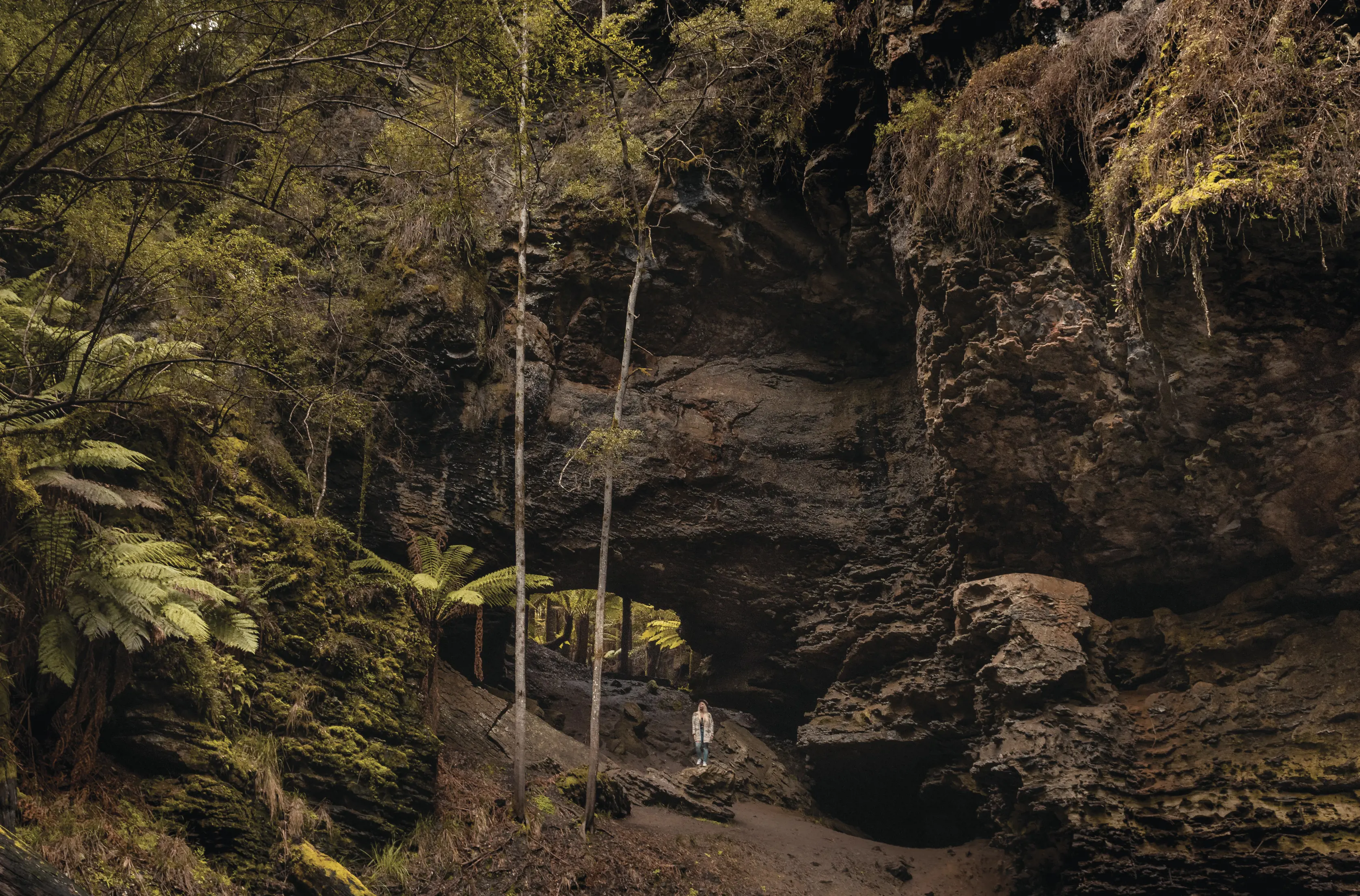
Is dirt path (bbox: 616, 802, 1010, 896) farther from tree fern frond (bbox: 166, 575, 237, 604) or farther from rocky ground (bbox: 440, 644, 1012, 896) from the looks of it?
tree fern frond (bbox: 166, 575, 237, 604)

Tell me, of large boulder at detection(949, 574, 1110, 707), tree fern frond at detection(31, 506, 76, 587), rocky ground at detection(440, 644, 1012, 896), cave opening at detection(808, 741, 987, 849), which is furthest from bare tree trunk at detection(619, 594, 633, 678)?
tree fern frond at detection(31, 506, 76, 587)

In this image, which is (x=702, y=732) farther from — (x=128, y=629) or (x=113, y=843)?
(x=128, y=629)

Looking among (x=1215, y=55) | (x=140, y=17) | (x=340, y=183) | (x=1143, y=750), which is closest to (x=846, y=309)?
(x=1215, y=55)

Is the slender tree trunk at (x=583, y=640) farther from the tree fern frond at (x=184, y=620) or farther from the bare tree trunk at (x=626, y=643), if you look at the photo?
the tree fern frond at (x=184, y=620)

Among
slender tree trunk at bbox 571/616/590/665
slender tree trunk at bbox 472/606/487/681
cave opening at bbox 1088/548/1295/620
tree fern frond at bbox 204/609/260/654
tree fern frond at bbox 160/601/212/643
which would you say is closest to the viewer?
tree fern frond at bbox 160/601/212/643

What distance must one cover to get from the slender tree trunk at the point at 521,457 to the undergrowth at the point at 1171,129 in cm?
556

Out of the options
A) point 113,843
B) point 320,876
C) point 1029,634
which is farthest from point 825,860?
point 113,843

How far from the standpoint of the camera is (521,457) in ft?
35.1

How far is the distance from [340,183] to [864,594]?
12.1 meters

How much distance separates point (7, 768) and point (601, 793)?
667 cm

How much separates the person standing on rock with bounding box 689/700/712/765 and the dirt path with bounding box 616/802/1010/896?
160 cm

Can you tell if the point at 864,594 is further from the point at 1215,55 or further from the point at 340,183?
the point at 340,183

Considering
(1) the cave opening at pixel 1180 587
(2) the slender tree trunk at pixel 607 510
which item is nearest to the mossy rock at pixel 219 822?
(2) the slender tree trunk at pixel 607 510

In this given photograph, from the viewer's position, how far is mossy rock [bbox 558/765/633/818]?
10.5 m
